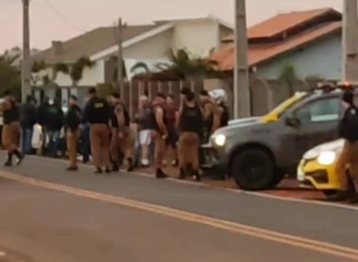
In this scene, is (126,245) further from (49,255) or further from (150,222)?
(150,222)

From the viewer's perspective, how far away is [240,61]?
2716 cm

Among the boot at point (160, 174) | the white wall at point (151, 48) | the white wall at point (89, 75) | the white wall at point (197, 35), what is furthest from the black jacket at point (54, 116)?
the white wall at point (197, 35)

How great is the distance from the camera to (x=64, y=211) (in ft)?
59.8

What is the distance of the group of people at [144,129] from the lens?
23.7 m

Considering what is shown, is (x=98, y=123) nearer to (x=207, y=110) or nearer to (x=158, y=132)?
(x=158, y=132)

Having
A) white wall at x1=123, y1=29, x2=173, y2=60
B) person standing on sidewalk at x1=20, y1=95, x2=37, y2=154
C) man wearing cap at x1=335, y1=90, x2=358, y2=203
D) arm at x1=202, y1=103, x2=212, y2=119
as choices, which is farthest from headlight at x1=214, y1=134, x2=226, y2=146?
white wall at x1=123, y1=29, x2=173, y2=60

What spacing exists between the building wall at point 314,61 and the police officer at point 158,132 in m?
27.6

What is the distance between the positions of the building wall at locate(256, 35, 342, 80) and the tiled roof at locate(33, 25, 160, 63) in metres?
28.6

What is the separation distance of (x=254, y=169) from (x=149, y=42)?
199 feet

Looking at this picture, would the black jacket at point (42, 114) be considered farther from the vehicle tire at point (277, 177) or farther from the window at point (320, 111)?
the window at point (320, 111)

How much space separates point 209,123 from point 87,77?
169 feet

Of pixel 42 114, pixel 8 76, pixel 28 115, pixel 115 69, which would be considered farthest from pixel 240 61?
pixel 8 76

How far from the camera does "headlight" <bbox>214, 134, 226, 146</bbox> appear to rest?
73.2ft

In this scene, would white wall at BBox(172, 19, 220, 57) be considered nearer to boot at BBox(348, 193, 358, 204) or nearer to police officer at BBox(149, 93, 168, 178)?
police officer at BBox(149, 93, 168, 178)
